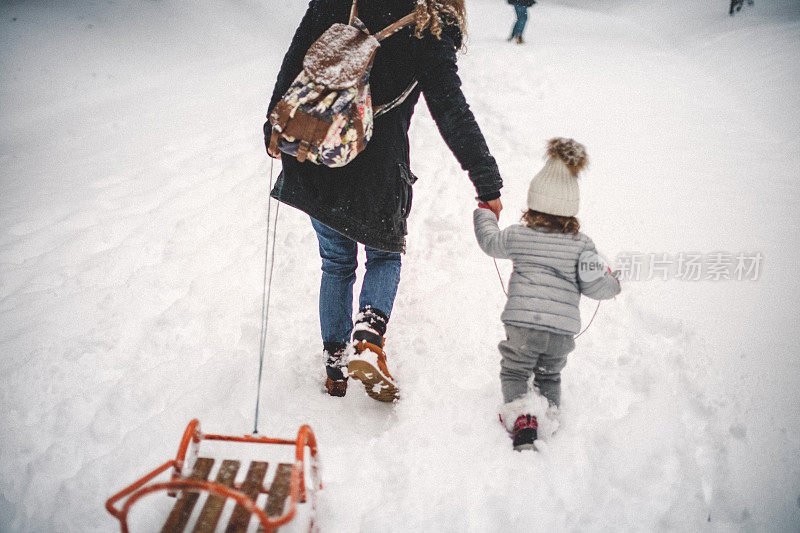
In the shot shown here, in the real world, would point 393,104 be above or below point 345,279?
above

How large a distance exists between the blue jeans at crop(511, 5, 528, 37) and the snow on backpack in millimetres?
8102

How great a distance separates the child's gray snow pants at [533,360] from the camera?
5.67ft

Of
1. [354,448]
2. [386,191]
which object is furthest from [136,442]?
[386,191]

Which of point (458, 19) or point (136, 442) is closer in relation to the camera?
point (458, 19)

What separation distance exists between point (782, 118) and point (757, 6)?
8.40 metres

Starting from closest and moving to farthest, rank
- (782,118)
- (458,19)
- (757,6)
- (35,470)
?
1. (458,19)
2. (35,470)
3. (782,118)
4. (757,6)

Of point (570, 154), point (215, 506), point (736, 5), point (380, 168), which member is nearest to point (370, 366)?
point (215, 506)

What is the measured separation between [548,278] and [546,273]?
2cm

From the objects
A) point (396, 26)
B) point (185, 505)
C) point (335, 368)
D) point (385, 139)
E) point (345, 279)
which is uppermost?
point (396, 26)

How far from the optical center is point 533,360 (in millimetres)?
1784

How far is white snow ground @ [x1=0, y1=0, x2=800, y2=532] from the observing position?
1.66 m

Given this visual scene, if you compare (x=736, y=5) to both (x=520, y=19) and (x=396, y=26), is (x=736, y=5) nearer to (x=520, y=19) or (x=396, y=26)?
(x=520, y=19)

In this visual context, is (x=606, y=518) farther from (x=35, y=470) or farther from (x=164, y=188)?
(x=164, y=188)

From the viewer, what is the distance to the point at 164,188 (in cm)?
377
